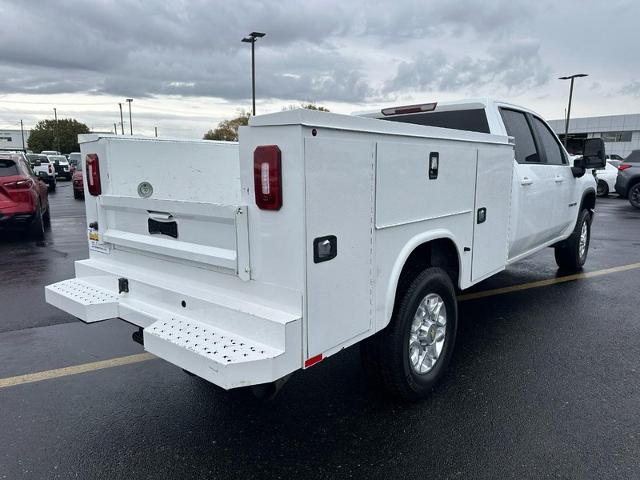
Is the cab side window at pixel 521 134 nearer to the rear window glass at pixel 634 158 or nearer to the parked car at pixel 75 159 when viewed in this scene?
the rear window glass at pixel 634 158

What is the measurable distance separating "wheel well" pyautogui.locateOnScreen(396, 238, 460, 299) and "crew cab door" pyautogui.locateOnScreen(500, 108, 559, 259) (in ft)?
3.54

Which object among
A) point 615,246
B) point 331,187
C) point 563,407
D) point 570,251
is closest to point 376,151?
point 331,187

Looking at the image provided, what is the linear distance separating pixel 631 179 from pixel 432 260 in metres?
15.7

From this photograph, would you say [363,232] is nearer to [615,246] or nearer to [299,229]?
[299,229]

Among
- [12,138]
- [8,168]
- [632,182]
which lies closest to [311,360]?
[8,168]

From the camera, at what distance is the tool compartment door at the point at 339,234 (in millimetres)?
→ 2283

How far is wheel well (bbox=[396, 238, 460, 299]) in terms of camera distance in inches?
126

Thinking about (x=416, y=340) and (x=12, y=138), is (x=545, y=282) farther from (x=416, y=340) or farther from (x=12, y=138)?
(x=12, y=138)

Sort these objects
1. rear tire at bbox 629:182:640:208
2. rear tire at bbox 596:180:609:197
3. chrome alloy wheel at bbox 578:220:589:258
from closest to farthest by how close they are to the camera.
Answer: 1. chrome alloy wheel at bbox 578:220:589:258
2. rear tire at bbox 629:182:640:208
3. rear tire at bbox 596:180:609:197

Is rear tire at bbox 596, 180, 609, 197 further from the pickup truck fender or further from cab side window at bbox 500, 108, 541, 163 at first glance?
the pickup truck fender

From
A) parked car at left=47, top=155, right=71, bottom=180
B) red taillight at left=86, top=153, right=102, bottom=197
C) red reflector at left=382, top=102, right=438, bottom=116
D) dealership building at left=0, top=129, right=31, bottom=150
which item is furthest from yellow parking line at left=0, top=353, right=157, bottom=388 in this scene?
dealership building at left=0, top=129, right=31, bottom=150

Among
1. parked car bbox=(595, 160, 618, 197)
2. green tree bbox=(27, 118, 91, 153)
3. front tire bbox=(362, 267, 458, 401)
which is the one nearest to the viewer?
front tire bbox=(362, 267, 458, 401)

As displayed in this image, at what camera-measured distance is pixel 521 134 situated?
4.86m

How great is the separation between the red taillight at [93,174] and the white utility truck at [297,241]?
1cm
